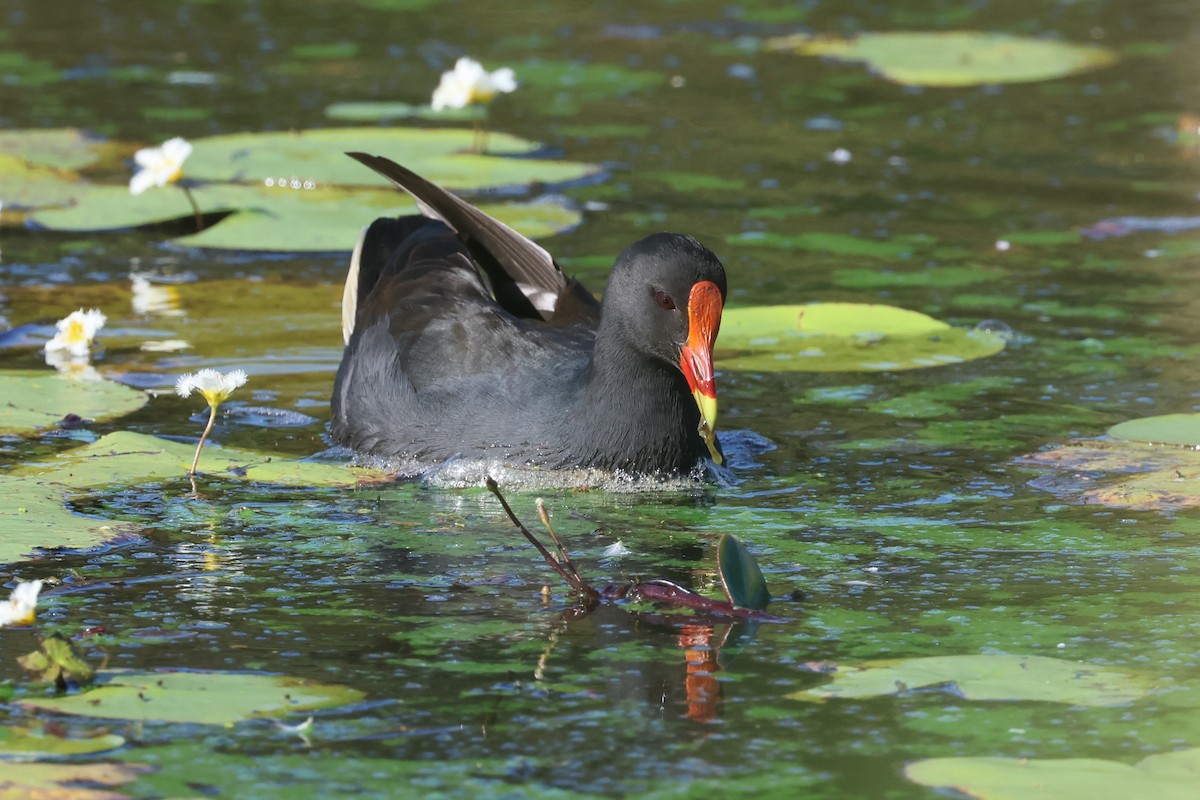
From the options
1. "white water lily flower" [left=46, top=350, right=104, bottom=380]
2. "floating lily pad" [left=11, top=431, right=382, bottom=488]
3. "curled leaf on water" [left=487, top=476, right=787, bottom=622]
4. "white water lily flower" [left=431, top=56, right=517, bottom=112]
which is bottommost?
"curled leaf on water" [left=487, top=476, right=787, bottom=622]

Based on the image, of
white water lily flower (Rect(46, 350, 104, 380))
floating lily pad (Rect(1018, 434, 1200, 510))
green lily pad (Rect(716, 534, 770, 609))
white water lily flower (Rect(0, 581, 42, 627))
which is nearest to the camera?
white water lily flower (Rect(0, 581, 42, 627))

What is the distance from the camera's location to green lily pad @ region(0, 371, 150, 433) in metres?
5.45

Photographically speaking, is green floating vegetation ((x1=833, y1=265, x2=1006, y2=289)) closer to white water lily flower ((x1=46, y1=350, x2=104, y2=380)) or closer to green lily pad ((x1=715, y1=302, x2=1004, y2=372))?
green lily pad ((x1=715, y1=302, x2=1004, y2=372))

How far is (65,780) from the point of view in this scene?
304 cm

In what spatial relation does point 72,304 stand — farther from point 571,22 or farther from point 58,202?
point 571,22

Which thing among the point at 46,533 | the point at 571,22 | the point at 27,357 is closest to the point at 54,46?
the point at 571,22

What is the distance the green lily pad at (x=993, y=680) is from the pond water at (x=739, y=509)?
0.01m

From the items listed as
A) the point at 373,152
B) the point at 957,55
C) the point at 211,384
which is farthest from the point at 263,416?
the point at 957,55

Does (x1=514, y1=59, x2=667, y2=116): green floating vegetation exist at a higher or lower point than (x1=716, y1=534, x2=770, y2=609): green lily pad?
higher

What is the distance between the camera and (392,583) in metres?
4.25

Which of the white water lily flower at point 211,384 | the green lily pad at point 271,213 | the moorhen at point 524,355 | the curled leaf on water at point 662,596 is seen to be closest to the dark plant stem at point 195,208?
the green lily pad at point 271,213

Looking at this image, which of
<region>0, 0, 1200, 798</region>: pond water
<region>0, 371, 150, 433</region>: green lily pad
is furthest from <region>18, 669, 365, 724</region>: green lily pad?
<region>0, 371, 150, 433</region>: green lily pad

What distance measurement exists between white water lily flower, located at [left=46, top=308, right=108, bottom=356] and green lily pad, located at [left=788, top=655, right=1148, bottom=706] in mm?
3221

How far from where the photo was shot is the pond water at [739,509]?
3.30 meters
